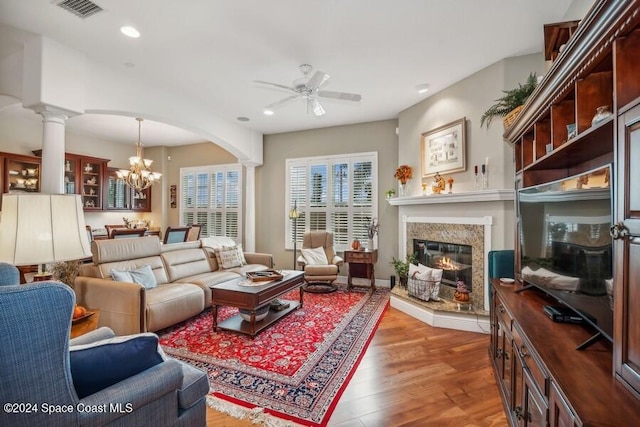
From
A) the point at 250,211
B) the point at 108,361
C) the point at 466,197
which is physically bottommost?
the point at 108,361

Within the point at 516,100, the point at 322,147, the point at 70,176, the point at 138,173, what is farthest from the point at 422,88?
the point at 70,176

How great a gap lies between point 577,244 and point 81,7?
12.5 ft

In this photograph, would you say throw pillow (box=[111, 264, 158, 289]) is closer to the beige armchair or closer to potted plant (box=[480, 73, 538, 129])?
the beige armchair

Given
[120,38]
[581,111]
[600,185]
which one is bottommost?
[600,185]

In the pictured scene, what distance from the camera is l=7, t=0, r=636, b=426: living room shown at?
3.19 meters

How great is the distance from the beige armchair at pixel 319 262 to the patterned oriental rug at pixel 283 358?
760 millimetres

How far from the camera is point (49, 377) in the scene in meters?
0.92

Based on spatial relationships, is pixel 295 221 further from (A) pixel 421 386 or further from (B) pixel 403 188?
(A) pixel 421 386

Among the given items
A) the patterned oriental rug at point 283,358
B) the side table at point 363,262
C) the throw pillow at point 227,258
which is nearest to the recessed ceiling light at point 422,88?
the side table at point 363,262

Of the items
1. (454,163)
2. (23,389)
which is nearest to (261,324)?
(23,389)

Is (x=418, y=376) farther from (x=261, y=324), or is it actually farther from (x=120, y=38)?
(x=120, y=38)

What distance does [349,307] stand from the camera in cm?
397

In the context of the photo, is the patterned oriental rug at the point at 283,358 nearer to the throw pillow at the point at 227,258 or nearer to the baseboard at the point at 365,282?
the throw pillow at the point at 227,258

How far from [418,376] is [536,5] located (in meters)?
3.14
